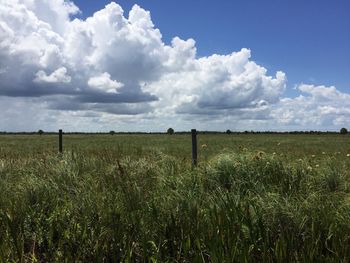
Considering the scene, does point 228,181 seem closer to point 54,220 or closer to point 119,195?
point 119,195

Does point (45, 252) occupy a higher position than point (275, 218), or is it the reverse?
point (275, 218)

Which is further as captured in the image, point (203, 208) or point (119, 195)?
point (119, 195)

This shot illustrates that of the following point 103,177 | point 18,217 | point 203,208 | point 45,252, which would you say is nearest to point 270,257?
point 203,208

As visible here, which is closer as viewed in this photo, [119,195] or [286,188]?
[119,195]

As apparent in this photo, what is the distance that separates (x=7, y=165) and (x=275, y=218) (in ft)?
25.1

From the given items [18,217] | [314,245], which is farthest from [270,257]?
[18,217]

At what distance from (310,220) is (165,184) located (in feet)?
9.08

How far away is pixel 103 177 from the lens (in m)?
7.93

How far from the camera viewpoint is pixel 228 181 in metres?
7.63

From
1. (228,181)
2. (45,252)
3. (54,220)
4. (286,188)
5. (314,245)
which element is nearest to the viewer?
(314,245)

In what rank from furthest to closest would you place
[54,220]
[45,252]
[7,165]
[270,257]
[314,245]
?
1. [7,165]
2. [54,220]
3. [45,252]
4. [314,245]
5. [270,257]

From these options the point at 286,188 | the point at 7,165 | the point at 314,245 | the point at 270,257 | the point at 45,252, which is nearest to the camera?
the point at 270,257

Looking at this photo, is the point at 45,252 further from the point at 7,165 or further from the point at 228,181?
the point at 7,165

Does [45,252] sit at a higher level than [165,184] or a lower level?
lower
